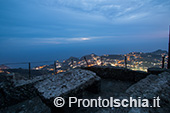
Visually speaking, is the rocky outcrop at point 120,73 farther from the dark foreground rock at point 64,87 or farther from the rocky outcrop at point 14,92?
the rocky outcrop at point 14,92

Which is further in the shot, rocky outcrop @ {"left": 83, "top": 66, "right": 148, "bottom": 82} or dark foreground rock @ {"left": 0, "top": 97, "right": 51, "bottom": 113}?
rocky outcrop @ {"left": 83, "top": 66, "right": 148, "bottom": 82}

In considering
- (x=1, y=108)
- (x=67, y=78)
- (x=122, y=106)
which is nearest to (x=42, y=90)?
(x=67, y=78)

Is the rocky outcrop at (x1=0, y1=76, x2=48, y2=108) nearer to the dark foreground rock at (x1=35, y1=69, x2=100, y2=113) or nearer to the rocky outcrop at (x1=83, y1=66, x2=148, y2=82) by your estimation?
the dark foreground rock at (x1=35, y1=69, x2=100, y2=113)

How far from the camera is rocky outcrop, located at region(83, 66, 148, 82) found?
5263 mm

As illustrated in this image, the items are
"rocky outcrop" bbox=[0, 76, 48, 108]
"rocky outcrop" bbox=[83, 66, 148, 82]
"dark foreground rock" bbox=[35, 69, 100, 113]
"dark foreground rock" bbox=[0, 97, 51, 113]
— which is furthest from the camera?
"rocky outcrop" bbox=[83, 66, 148, 82]

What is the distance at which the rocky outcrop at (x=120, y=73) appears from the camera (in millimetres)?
5263

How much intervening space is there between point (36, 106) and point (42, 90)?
1400 millimetres

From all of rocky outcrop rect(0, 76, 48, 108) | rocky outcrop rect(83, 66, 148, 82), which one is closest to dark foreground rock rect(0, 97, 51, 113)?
rocky outcrop rect(0, 76, 48, 108)

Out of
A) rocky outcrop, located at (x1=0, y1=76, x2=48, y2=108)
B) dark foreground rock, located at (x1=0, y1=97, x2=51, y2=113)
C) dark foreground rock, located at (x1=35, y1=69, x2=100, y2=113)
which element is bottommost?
dark foreground rock, located at (x1=0, y1=97, x2=51, y2=113)

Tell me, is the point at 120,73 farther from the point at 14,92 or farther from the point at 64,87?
the point at 14,92

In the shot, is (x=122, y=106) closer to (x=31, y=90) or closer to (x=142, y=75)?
(x=31, y=90)

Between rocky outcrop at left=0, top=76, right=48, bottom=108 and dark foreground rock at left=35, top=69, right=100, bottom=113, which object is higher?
dark foreground rock at left=35, top=69, right=100, bottom=113

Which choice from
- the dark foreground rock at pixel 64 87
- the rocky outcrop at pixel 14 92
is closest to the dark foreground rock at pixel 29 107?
the rocky outcrop at pixel 14 92

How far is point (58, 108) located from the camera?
2.37 m
